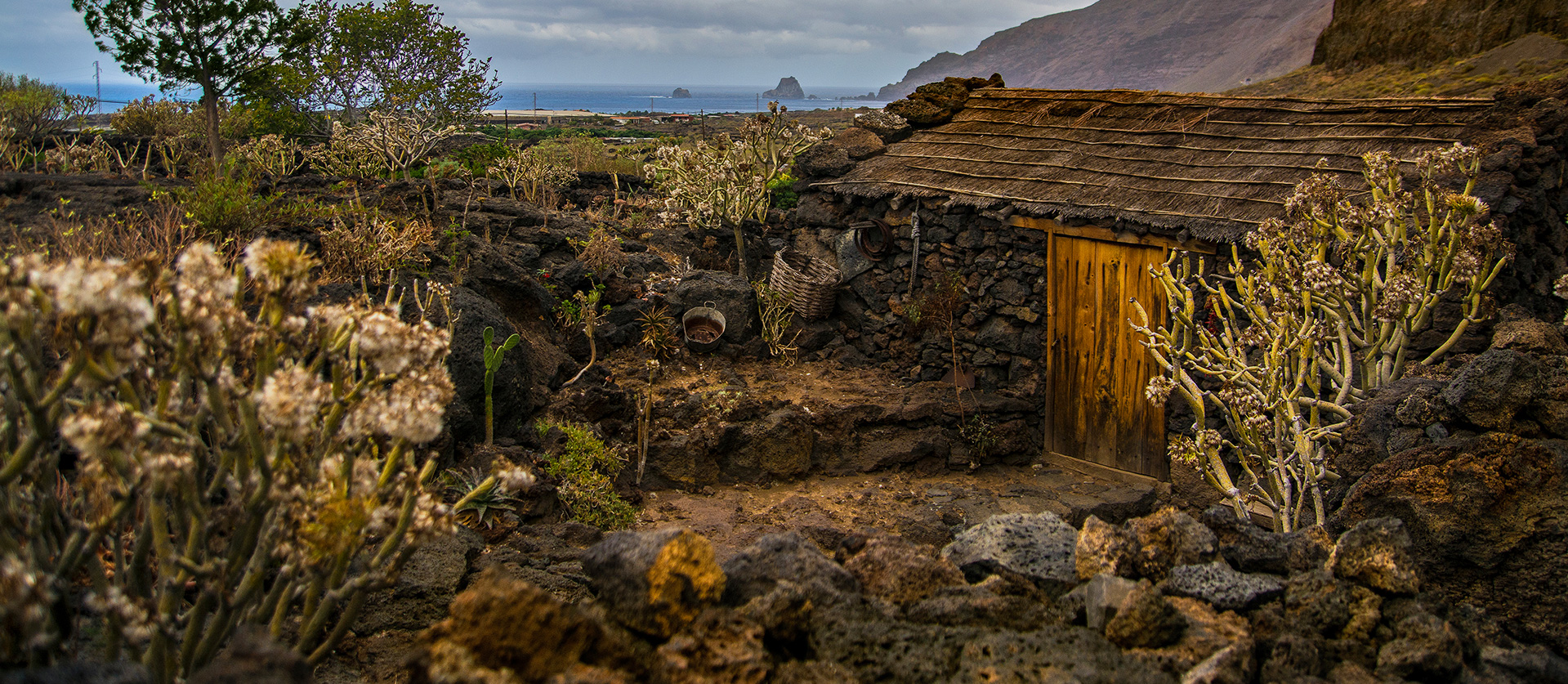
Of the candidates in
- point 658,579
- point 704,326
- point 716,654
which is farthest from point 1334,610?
point 704,326

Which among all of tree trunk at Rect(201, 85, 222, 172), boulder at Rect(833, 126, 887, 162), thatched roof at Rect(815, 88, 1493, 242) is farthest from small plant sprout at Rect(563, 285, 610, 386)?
tree trunk at Rect(201, 85, 222, 172)

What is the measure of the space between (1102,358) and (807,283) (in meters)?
3.11

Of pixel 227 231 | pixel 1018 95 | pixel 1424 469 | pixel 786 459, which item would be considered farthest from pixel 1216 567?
pixel 1018 95

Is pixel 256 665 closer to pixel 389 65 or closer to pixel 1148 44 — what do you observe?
pixel 389 65

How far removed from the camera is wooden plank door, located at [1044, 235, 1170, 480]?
8.29 metres

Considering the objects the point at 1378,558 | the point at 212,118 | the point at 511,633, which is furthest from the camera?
the point at 212,118

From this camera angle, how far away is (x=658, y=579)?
8.79ft

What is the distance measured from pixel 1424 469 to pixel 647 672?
3263 mm

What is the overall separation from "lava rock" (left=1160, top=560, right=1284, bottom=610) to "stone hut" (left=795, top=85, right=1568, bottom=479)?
4756 mm

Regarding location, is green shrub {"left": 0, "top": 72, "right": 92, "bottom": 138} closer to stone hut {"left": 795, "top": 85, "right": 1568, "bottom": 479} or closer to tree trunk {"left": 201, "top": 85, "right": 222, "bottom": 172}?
tree trunk {"left": 201, "top": 85, "right": 222, "bottom": 172}

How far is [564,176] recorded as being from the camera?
12.9 m

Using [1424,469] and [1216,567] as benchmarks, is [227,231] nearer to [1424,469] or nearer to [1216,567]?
[1216,567]

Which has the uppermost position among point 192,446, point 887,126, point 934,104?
point 934,104

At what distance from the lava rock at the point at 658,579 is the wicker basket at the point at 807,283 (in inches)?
277
